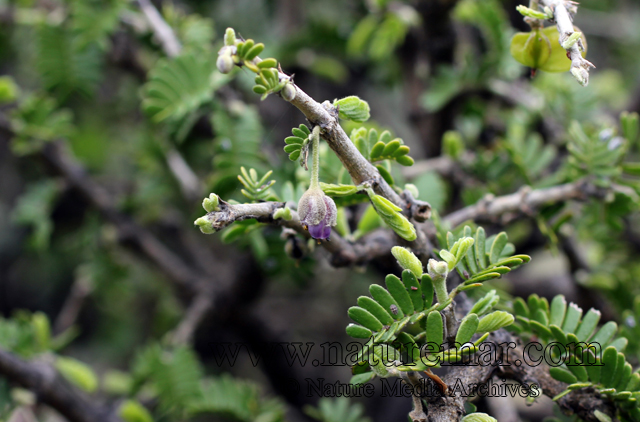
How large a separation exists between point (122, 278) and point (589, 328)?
1.25 m

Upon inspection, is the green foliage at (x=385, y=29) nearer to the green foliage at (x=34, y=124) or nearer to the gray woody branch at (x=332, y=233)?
the gray woody branch at (x=332, y=233)

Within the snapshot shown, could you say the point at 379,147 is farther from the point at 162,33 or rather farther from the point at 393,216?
the point at 162,33

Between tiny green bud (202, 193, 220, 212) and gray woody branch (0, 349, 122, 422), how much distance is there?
30.4 inches

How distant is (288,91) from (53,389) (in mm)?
952

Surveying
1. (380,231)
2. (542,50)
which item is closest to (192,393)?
(380,231)

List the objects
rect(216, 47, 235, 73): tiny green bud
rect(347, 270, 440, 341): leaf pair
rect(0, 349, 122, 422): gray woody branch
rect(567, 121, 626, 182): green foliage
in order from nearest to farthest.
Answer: rect(216, 47, 235, 73): tiny green bud
rect(347, 270, 440, 341): leaf pair
rect(567, 121, 626, 182): green foliage
rect(0, 349, 122, 422): gray woody branch

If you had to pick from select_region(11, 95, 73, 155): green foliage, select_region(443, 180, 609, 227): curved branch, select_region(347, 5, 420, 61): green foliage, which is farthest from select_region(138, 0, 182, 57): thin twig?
select_region(443, 180, 609, 227): curved branch

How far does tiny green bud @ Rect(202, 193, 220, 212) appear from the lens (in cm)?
46

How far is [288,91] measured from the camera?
17.1 inches

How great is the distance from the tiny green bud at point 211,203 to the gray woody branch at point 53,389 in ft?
2.53

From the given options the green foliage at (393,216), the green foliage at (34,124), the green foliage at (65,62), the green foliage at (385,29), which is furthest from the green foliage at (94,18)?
the green foliage at (393,216)

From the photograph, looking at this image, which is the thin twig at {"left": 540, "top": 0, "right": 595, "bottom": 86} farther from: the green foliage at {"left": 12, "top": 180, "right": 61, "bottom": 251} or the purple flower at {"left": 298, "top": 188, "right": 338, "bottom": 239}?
the green foliage at {"left": 12, "top": 180, "right": 61, "bottom": 251}

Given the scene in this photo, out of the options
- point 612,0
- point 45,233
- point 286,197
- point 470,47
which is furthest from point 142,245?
point 612,0

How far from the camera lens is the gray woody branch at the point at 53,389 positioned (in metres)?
0.93
